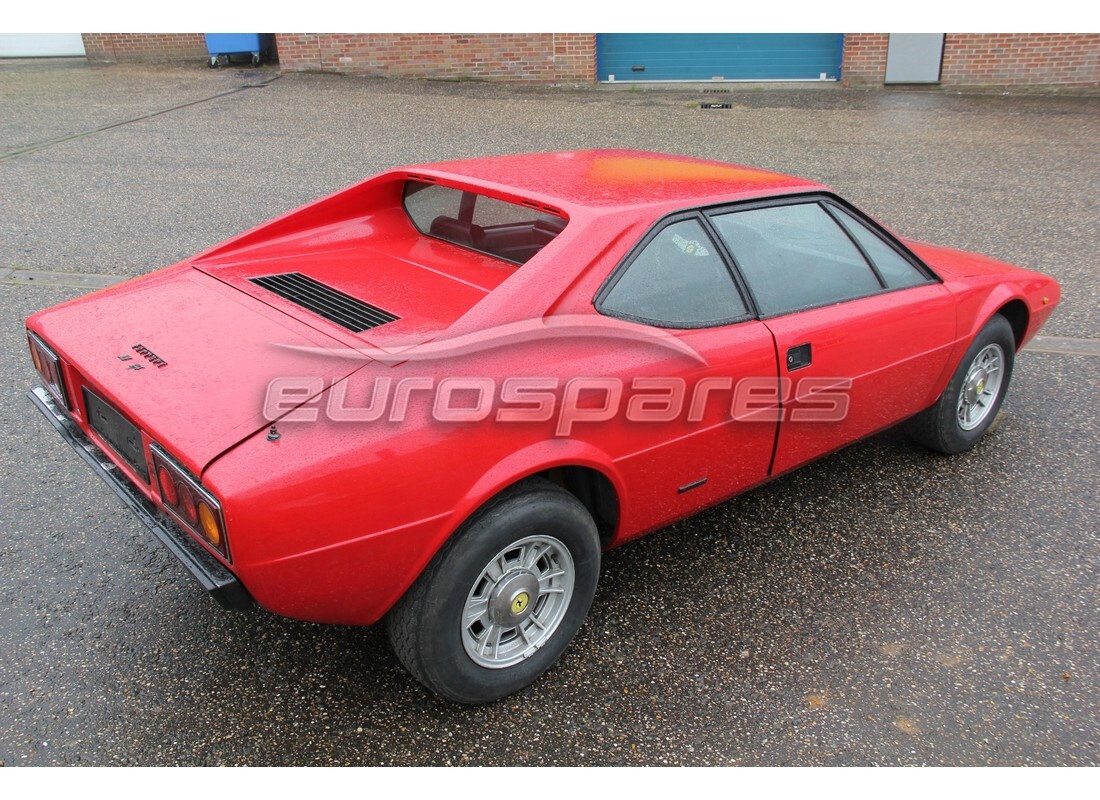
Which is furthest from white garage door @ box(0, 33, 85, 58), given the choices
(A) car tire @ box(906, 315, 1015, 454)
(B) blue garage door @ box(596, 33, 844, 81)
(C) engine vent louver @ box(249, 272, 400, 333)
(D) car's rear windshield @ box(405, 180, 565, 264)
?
(A) car tire @ box(906, 315, 1015, 454)

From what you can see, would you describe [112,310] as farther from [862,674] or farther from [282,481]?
[862,674]

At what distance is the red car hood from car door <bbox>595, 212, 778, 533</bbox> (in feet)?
2.89

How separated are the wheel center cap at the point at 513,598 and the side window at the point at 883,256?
193 cm

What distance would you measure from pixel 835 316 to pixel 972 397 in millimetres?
1261

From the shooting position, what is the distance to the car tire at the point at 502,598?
2.44m

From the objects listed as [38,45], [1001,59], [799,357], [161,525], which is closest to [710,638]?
[799,357]

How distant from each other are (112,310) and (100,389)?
50cm

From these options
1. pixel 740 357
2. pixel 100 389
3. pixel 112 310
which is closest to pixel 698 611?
pixel 740 357

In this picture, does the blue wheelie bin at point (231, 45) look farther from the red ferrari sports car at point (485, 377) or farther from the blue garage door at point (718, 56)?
the red ferrari sports car at point (485, 377)

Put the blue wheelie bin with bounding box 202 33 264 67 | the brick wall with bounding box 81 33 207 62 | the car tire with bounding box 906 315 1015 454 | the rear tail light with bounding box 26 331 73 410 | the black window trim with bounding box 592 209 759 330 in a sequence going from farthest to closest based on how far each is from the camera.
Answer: the brick wall with bounding box 81 33 207 62
the blue wheelie bin with bounding box 202 33 264 67
the car tire with bounding box 906 315 1015 454
the rear tail light with bounding box 26 331 73 410
the black window trim with bounding box 592 209 759 330

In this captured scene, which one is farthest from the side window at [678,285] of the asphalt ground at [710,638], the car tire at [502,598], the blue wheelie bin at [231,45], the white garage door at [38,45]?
the white garage door at [38,45]

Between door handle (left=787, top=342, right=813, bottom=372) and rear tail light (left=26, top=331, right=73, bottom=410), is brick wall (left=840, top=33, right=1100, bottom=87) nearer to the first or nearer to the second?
door handle (left=787, top=342, right=813, bottom=372)

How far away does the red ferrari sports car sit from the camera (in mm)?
2305

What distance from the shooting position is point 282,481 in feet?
7.14
